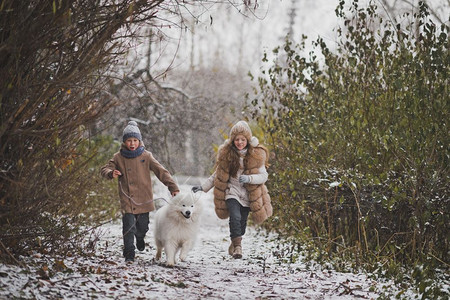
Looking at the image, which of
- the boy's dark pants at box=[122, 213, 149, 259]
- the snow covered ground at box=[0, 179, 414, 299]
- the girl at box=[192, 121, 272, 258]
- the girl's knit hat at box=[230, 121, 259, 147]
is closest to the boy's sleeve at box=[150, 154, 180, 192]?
the boy's dark pants at box=[122, 213, 149, 259]

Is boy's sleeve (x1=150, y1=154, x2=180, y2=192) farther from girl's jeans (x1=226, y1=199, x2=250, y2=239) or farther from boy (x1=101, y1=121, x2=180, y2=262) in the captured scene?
girl's jeans (x1=226, y1=199, x2=250, y2=239)

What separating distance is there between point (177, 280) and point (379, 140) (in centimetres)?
278

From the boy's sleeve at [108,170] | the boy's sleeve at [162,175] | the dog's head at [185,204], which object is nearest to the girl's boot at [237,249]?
the dog's head at [185,204]

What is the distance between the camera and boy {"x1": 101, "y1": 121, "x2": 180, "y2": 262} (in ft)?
21.4

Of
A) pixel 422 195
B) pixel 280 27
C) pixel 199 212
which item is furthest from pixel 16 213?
pixel 280 27

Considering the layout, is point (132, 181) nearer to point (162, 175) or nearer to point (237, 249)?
point (162, 175)

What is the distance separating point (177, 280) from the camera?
5.47m

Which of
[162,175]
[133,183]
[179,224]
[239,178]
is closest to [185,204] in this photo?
[179,224]

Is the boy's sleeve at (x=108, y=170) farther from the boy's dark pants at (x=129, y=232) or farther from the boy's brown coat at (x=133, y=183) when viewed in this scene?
the boy's dark pants at (x=129, y=232)

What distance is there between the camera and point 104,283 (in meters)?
4.81

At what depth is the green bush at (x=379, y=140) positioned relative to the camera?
5.74m

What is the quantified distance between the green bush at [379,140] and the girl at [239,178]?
0.54m

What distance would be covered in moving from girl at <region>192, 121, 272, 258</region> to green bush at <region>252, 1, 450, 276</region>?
536mm

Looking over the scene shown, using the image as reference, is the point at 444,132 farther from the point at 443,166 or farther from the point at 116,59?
the point at 116,59
